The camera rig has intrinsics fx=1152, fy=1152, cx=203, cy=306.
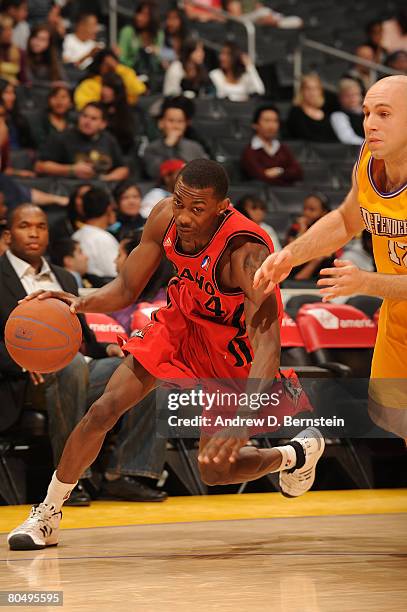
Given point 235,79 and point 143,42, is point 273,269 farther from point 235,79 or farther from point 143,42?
point 143,42

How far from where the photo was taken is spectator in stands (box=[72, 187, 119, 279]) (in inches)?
309

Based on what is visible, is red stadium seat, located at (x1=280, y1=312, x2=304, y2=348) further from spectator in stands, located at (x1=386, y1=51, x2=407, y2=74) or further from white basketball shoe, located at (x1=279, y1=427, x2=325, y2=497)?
spectator in stands, located at (x1=386, y1=51, x2=407, y2=74)

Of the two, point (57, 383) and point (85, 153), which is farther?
point (85, 153)

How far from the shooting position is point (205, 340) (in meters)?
4.74

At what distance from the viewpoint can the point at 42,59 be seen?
1126 cm

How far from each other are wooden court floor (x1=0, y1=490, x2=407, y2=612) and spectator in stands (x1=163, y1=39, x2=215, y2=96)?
6.26 metres

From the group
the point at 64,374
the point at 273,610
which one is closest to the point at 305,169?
the point at 64,374

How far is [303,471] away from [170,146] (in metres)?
5.33

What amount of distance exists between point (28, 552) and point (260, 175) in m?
6.40

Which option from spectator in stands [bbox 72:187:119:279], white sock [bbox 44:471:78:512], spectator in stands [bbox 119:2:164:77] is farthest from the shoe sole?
spectator in stands [bbox 119:2:164:77]

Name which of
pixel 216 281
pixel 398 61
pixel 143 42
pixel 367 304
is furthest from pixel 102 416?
pixel 398 61

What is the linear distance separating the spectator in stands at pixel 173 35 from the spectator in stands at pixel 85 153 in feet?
9.28

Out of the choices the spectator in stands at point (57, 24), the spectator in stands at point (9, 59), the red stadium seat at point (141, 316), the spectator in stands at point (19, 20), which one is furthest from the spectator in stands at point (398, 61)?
the red stadium seat at point (141, 316)

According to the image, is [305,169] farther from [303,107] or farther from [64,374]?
[64,374]
